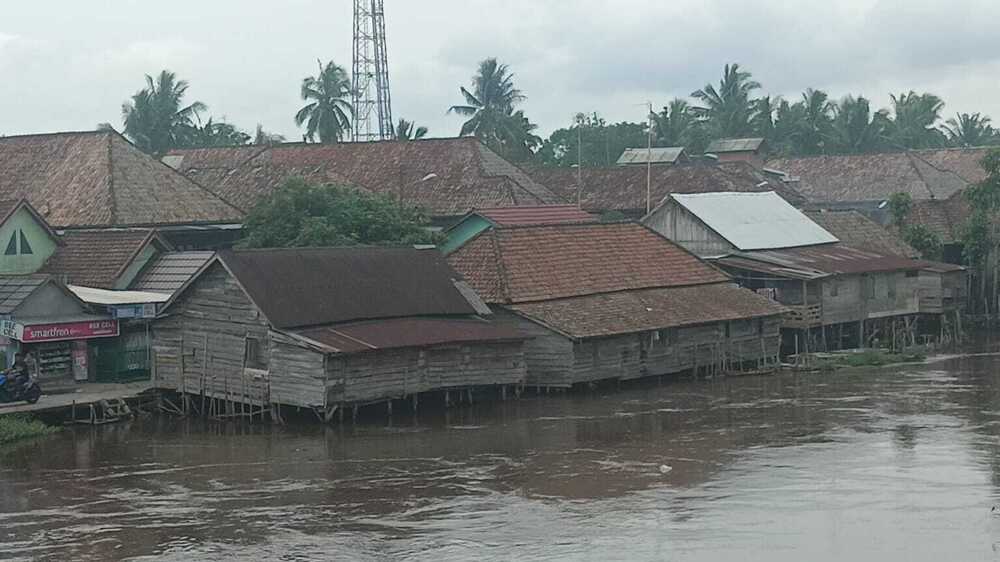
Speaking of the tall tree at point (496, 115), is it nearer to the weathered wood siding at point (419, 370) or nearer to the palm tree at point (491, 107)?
the palm tree at point (491, 107)

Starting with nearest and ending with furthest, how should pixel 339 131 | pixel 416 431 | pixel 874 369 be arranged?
pixel 416 431, pixel 874 369, pixel 339 131

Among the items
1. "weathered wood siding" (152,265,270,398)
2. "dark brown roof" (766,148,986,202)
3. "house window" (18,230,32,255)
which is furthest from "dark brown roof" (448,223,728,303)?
"dark brown roof" (766,148,986,202)

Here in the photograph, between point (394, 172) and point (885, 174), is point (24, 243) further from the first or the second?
point (885, 174)

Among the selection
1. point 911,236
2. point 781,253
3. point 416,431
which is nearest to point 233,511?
point 416,431

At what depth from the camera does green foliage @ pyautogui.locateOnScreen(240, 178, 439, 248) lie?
37.3m

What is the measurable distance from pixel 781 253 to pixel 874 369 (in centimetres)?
681

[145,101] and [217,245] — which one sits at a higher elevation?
[145,101]

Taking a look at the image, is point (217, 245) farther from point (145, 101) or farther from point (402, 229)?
point (145, 101)

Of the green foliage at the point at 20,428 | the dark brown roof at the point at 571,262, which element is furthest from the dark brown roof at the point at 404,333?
the green foliage at the point at 20,428

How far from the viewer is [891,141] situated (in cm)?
7731

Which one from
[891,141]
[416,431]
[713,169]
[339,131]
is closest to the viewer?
[416,431]

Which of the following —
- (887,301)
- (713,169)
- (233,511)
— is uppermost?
(713,169)

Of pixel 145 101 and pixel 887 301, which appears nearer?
pixel 887 301

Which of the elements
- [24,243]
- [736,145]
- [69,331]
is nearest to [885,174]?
[736,145]
